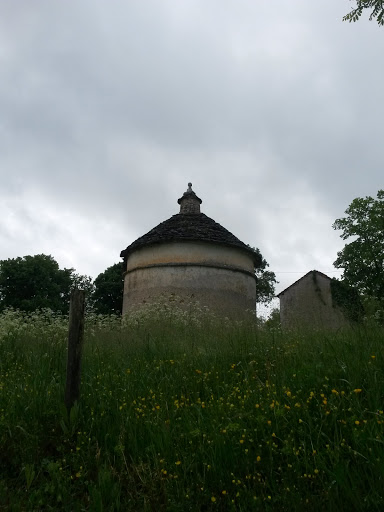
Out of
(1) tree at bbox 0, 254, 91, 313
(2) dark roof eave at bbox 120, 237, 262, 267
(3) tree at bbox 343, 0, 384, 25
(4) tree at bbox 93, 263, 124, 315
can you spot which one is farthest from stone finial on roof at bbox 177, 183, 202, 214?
(1) tree at bbox 0, 254, 91, 313

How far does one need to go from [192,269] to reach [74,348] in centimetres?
1129

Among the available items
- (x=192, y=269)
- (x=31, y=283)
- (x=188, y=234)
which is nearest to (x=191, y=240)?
(x=188, y=234)

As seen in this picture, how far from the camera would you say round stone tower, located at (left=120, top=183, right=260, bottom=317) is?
15.8m

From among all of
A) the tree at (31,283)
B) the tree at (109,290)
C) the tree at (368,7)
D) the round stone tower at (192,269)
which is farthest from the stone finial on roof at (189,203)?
the tree at (31,283)

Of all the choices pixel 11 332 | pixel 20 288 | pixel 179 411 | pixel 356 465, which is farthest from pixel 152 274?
pixel 20 288

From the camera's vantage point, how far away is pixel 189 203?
19.2 metres

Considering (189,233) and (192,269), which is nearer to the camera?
(192,269)

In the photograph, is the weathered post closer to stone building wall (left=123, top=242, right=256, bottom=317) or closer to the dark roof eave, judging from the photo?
stone building wall (left=123, top=242, right=256, bottom=317)

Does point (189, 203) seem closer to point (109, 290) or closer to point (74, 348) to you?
point (74, 348)

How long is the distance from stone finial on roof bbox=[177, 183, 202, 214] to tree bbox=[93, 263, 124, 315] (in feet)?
60.5

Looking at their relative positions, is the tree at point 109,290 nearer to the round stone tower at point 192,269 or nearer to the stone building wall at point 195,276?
the round stone tower at point 192,269

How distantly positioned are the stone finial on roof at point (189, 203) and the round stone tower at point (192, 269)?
1.95 meters

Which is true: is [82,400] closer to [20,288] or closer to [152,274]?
[152,274]

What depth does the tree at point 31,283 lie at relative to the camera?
37.3 meters
